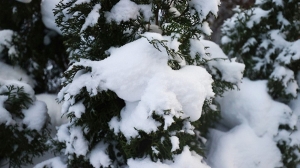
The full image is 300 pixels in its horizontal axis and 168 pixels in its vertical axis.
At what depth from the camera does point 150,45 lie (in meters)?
2.18

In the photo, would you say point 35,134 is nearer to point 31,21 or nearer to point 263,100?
point 31,21

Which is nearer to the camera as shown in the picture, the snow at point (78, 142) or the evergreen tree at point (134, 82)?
the evergreen tree at point (134, 82)

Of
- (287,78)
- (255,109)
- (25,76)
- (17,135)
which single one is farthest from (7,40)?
(287,78)

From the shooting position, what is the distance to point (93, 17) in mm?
2154

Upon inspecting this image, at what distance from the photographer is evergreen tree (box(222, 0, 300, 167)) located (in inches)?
146

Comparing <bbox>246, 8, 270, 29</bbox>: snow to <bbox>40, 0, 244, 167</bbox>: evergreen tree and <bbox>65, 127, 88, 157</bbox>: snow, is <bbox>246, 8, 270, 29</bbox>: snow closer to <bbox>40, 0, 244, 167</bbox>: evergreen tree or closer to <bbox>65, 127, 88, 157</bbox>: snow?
<bbox>40, 0, 244, 167</bbox>: evergreen tree

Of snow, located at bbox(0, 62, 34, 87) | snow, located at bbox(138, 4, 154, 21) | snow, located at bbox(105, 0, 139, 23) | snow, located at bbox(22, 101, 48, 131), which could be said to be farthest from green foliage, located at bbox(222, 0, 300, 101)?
snow, located at bbox(0, 62, 34, 87)

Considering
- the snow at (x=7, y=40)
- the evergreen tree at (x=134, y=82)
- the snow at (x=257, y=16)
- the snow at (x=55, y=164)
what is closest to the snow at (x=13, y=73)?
the snow at (x=7, y=40)

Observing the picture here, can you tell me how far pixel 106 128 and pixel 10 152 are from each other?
1.72 metres

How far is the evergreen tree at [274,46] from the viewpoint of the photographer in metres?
3.72

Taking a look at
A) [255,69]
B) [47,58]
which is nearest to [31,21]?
[47,58]

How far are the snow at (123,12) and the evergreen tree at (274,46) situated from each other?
256 centimetres

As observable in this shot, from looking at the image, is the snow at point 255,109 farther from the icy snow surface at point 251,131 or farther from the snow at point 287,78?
the snow at point 287,78

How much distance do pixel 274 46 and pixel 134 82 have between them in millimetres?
2975
